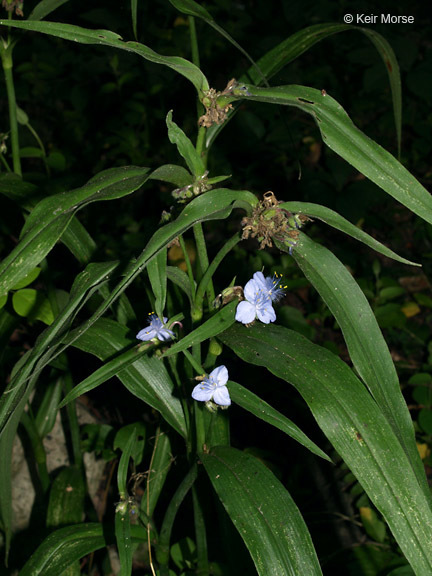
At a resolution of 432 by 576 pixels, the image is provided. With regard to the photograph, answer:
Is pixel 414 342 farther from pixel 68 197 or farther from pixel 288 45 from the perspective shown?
pixel 68 197

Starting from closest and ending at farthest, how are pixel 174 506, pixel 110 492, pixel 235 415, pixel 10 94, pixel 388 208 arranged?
1. pixel 174 506
2. pixel 10 94
3. pixel 110 492
4. pixel 235 415
5. pixel 388 208

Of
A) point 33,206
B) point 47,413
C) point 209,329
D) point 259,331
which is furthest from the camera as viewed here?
point 47,413

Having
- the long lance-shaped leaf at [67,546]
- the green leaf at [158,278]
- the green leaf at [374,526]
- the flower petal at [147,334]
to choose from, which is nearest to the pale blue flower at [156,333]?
the flower petal at [147,334]

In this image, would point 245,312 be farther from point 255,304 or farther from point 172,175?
point 172,175

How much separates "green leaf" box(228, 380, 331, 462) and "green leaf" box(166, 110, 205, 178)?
31 cm

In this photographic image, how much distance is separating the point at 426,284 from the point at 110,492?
154cm

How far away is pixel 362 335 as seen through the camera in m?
0.75

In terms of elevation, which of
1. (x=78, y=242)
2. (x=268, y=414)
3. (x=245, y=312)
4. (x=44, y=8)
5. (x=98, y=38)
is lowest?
(x=268, y=414)

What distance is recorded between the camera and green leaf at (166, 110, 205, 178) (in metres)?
0.70

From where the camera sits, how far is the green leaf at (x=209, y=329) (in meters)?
0.72

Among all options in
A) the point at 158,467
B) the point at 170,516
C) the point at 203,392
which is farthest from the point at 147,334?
the point at 158,467

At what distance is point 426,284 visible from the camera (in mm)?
2412

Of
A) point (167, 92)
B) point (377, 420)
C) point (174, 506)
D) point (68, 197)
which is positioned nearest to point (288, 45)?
point (68, 197)

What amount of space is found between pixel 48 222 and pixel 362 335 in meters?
0.43
